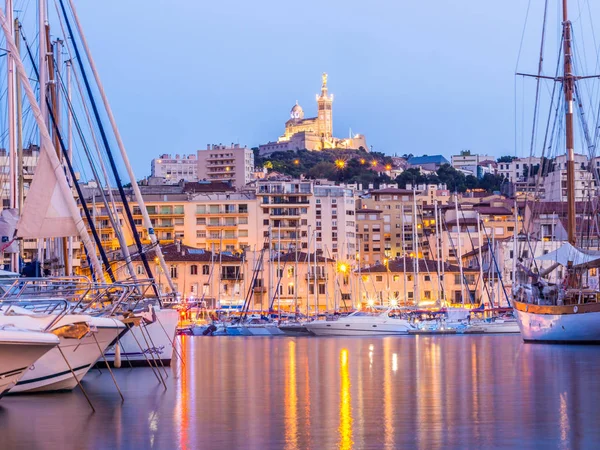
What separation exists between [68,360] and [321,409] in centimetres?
662

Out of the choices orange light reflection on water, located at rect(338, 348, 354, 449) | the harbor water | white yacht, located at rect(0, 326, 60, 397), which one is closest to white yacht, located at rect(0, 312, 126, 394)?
the harbor water

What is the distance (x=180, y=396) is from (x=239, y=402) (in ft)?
6.66

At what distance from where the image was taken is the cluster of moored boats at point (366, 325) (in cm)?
8588

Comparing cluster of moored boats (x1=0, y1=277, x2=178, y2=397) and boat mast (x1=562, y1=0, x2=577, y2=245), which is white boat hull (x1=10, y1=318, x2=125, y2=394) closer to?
cluster of moored boats (x1=0, y1=277, x2=178, y2=397)

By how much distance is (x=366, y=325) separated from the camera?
8581cm

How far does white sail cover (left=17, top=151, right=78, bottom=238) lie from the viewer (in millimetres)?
25828

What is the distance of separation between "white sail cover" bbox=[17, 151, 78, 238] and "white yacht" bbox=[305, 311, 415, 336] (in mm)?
60501

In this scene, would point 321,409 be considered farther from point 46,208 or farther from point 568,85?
point 568,85

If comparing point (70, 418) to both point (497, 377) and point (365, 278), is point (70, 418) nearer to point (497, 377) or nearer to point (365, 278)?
point (497, 377)

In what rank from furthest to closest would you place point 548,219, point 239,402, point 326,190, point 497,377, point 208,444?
point 326,190
point 548,219
point 497,377
point 239,402
point 208,444

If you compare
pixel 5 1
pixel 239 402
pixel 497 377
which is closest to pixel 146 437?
pixel 239 402

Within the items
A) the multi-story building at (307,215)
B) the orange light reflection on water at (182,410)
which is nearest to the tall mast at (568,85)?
the orange light reflection on water at (182,410)

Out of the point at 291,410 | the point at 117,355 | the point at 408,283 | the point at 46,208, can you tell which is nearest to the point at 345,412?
the point at 291,410

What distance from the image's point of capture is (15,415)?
23094 millimetres
